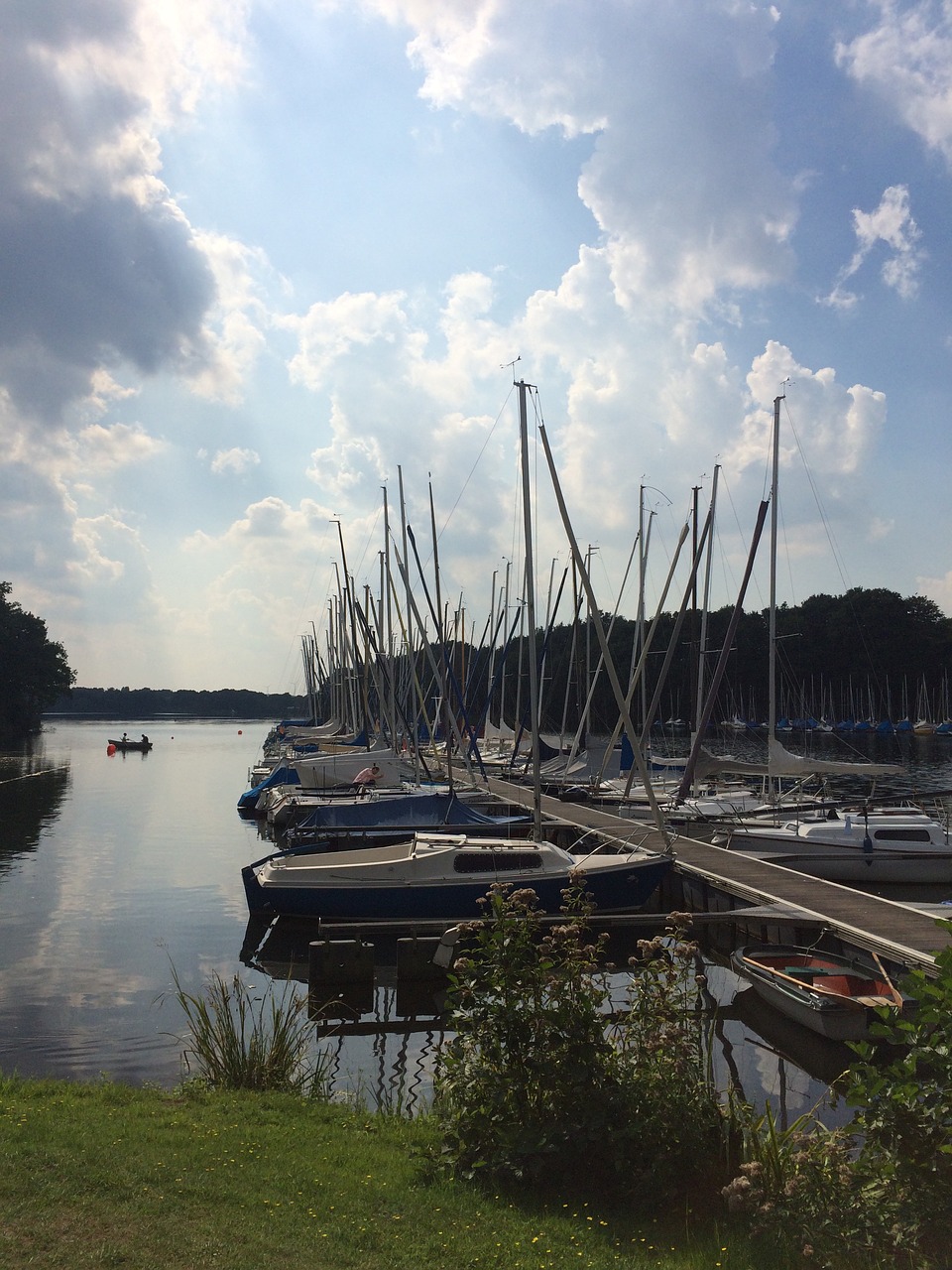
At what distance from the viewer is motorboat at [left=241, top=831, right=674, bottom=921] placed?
74.0 feet

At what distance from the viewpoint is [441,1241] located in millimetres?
6527

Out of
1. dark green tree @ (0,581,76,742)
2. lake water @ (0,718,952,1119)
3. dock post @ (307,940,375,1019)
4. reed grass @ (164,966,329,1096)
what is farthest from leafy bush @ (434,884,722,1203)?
dark green tree @ (0,581,76,742)

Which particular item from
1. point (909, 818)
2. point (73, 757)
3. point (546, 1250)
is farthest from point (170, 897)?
point (73, 757)

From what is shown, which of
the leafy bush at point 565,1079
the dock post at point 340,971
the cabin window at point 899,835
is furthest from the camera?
the cabin window at point 899,835

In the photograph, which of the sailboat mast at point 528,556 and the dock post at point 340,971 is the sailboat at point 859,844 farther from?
the dock post at point 340,971

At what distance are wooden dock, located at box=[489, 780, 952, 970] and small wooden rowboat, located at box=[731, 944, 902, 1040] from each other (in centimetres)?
67

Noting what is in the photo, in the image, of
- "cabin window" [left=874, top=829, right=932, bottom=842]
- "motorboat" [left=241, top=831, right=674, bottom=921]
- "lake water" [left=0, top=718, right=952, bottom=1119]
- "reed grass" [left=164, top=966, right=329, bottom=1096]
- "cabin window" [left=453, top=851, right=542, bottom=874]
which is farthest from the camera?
"cabin window" [left=874, top=829, right=932, bottom=842]

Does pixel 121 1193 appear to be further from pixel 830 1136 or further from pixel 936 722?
pixel 936 722

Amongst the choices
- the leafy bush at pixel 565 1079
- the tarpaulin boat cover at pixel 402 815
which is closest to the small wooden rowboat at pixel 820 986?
the leafy bush at pixel 565 1079

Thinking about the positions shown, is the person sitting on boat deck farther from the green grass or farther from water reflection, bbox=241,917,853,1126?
the green grass

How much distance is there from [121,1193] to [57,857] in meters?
32.8

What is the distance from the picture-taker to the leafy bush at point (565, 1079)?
7301 millimetres

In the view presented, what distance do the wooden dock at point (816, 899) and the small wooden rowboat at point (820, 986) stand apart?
0.67 m

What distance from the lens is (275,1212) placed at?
6961 millimetres
